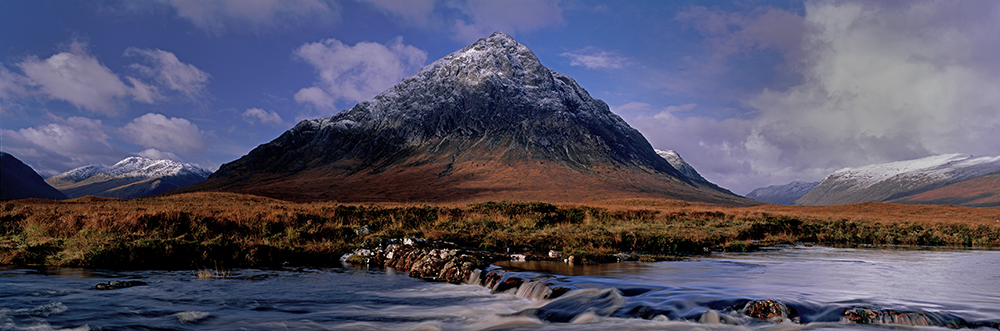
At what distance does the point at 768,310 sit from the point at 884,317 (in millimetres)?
1680

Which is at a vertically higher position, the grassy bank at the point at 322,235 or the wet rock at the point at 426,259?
the grassy bank at the point at 322,235

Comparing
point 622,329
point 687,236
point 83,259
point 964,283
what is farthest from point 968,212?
point 83,259

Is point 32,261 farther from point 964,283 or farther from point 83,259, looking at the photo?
point 964,283

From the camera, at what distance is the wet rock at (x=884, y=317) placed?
24.5 feet

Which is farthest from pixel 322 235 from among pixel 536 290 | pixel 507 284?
pixel 536 290

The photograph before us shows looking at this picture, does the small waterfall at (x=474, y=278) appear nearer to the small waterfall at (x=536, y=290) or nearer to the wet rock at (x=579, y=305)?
the small waterfall at (x=536, y=290)

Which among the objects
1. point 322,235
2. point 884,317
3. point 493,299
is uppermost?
point 322,235

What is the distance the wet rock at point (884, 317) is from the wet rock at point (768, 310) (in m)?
0.83

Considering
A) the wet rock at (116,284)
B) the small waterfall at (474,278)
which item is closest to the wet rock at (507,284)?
the small waterfall at (474,278)

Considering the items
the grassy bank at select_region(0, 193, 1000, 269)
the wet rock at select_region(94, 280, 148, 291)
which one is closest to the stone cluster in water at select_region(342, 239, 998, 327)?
the grassy bank at select_region(0, 193, 1000, 269)

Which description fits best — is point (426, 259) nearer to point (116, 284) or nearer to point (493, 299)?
point (493, 299)

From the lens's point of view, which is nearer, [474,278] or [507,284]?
[507,284]

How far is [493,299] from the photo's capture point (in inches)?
403

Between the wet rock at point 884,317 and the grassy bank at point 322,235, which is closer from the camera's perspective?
the wet rock at point 884,317
